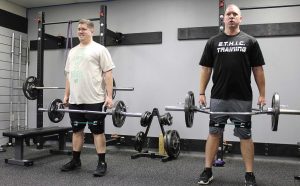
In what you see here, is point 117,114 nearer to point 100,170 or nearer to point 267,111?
point 100,170

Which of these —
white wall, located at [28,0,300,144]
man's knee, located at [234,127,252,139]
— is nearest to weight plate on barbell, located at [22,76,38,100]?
white wall, located at [28,0,300,144]

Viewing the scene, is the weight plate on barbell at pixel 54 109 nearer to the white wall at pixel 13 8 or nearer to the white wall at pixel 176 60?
the white wall at pixel 176 60

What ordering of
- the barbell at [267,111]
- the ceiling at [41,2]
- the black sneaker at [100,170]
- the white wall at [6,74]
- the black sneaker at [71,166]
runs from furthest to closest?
the ceiling at [41,2] → the white wall at [6,74] → the black sneaker at [71,166] → the black sneaker at [100,170] → the barbell at [267,111]

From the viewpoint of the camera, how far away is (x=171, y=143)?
3545mm

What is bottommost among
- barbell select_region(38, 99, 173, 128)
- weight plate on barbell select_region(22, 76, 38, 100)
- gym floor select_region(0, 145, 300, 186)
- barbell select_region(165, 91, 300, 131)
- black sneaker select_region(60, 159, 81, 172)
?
gym floor select_region(0, 145, 300, 186)

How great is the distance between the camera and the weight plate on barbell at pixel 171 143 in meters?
3.48

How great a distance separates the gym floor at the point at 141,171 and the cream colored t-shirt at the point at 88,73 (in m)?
0.72

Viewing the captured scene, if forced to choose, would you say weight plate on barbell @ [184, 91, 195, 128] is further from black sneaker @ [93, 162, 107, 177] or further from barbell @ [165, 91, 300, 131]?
black sneaker @ [93, 162, 107, 177]

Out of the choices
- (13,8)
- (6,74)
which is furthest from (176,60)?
(13,8)

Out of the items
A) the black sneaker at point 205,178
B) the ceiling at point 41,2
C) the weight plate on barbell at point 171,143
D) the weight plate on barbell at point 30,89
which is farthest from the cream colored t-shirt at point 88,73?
the ceiling at point 41,2

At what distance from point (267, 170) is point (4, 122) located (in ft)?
12.3

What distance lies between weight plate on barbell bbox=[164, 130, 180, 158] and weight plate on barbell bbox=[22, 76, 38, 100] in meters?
1.93

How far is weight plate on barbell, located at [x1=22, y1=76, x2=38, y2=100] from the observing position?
13.4ft

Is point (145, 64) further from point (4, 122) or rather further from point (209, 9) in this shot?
point (4, 122)
